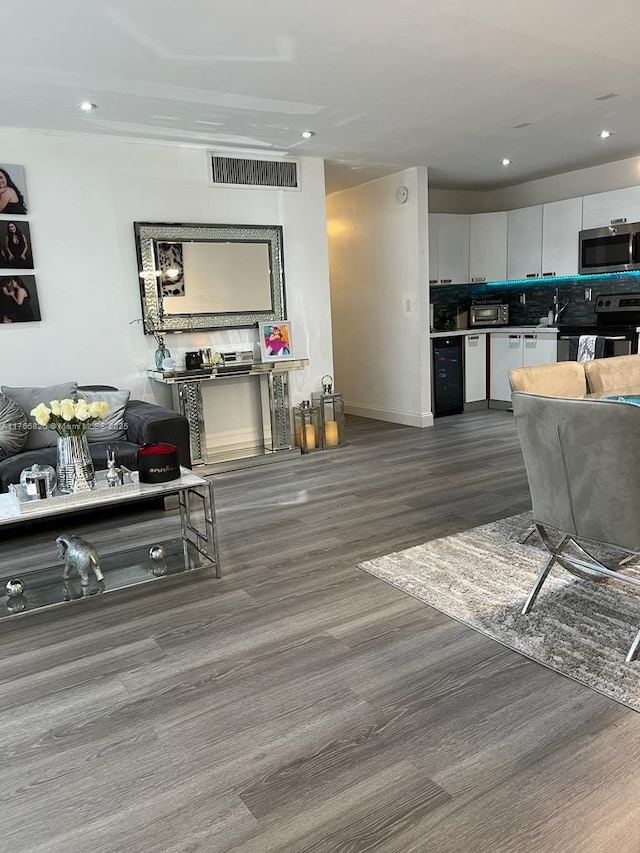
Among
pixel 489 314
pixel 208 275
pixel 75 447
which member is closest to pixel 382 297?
pixel 489 314

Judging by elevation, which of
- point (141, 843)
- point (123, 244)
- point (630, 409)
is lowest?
point (141, 843)

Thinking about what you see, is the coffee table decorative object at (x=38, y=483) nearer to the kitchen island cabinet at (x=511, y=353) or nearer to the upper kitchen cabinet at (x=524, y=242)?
the kitchen island cabinet at (x=511, y=353)

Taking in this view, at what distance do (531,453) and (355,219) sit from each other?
5.32 m

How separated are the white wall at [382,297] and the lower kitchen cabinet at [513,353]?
1222mm

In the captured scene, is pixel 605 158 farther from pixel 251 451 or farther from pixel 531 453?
pixel 531 453

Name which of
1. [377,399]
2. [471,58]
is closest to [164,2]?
[471,58]

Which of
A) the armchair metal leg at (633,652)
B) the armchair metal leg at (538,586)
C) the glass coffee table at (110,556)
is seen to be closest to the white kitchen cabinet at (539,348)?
the armchair metal leg at (538,586)

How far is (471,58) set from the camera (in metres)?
3.49

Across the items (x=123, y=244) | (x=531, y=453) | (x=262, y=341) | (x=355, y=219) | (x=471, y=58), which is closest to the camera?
(x=531, y=453)

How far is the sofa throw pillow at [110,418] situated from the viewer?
449 centimetres

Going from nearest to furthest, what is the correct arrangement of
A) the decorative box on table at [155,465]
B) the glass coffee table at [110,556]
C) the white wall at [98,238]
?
1. the glass coffee table at [110,556]
2. the decorative box on table at [155,465]
3. the white wall at [98,238]

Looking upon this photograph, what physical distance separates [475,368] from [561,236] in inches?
67.1

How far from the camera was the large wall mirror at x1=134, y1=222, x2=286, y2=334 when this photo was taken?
517cm

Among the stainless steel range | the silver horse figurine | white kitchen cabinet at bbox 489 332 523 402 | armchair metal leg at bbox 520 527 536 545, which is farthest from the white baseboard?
the silver horse figurine
